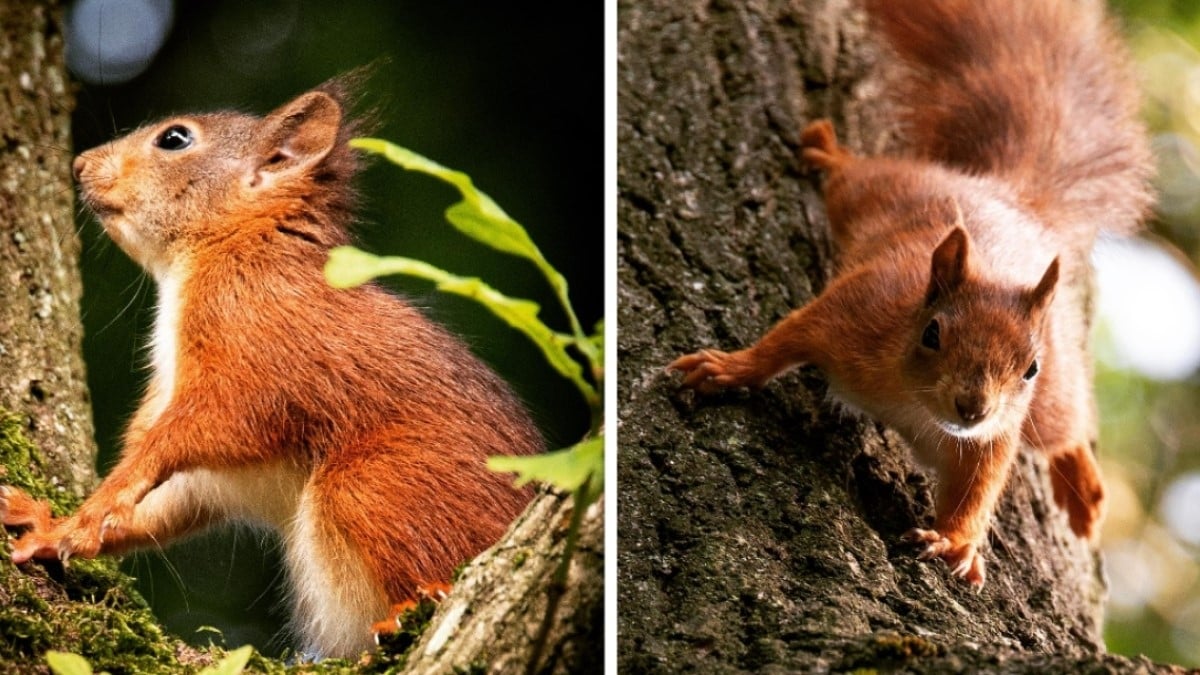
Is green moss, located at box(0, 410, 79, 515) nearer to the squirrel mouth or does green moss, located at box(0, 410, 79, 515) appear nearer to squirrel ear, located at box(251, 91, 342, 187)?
the squirrel mouth

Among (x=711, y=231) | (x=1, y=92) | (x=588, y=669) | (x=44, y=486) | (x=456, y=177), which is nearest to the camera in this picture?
(x=456, y=177)

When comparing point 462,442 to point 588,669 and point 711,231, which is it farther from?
point 711,231

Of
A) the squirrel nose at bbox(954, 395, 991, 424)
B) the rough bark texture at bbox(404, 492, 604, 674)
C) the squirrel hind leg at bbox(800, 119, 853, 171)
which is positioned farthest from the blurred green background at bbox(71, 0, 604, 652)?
the squirrel nose at bbox(954, 395, 991, 424)

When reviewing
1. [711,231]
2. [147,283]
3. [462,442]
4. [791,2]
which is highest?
[791,2]

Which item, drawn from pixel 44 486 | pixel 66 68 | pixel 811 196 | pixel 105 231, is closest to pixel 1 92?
pixel 66 68

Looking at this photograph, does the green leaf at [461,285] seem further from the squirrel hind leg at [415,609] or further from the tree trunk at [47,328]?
the tree trunk at [47,328]

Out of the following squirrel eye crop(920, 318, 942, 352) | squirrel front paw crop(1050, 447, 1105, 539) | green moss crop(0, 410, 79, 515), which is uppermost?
green moss crop(0, 410, 79, 515)

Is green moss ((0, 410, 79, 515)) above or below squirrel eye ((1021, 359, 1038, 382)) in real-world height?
above
